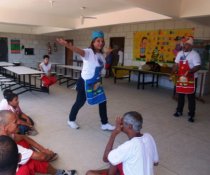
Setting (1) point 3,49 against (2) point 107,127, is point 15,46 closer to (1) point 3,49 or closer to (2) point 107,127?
(1) point 3,49

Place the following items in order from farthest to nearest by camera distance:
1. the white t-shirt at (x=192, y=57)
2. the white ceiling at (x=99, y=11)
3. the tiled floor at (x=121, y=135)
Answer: the white ceiling at (x=99, y=11) → the white t-shirt at (x=192, y=57) → the tiled floor at (x=121, y=135)

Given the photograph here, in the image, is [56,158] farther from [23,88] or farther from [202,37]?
[202,37]

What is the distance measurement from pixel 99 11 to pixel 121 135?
4468 millimetres

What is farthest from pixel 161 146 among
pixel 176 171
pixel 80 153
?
pixel 80 153

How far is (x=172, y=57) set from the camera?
24.2 feet

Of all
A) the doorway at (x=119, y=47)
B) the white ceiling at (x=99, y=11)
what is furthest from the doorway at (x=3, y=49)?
Result: the doorway at (x=119, y=47)

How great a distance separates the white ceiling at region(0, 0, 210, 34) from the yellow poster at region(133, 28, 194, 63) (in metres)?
1.54

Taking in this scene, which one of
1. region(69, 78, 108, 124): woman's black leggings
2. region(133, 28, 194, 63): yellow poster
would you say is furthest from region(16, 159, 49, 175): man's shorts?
region(133, 28, 194, 63): yellow poster

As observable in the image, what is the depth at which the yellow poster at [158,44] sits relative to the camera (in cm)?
718

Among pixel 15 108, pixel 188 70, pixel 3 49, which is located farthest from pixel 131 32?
pixel 3 49

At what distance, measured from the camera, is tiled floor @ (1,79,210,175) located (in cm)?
251

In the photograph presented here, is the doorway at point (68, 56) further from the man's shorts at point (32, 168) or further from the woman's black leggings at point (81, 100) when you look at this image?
the man's shorts at point (32, 168)

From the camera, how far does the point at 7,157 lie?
2.89ft

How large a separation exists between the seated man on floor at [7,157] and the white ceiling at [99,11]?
345cm
